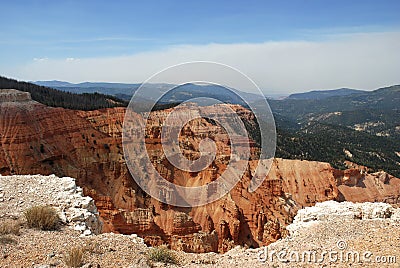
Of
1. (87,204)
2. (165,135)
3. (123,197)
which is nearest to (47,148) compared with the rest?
(123,197)

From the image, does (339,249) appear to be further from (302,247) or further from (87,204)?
(87,204)

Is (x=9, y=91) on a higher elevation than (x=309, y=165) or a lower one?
higher

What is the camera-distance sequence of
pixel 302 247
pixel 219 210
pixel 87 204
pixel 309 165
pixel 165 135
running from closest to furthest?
pixel 302 247 → pixel 87 204 → pixel 219 210 → pixel 165 135 → pixel 309 165

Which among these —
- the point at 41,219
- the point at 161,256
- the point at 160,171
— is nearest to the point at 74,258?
the point at 161,256

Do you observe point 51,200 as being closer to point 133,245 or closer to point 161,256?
point 133,245

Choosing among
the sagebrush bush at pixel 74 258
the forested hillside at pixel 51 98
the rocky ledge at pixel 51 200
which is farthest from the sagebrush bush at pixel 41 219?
the forested hillside at pixel 51 98

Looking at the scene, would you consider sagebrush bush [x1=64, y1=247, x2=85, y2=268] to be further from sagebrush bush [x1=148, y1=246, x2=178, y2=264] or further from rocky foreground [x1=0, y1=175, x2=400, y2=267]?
sagebrush bush [x1=148, y1=246, x2=178, y2=264]
